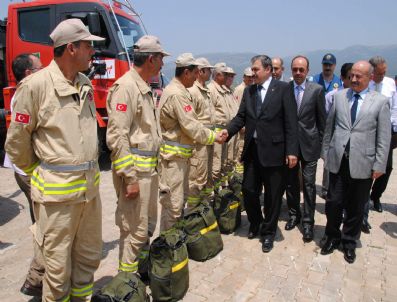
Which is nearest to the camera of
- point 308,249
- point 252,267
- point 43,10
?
point 252,267

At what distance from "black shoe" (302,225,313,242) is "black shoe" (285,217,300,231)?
28cm

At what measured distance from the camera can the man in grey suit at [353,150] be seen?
129 inches

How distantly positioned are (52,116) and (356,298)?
2752mm

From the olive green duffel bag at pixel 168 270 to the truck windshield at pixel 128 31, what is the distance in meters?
4.87

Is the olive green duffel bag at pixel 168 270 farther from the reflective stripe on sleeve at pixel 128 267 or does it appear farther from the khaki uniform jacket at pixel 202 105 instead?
the khaki uniform jacket at pixel 202 105

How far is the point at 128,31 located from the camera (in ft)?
23.5

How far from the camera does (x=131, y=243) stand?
9.46ft

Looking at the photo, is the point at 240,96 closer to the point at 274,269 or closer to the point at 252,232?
the point at 252,232

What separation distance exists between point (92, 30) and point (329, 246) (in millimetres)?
4982

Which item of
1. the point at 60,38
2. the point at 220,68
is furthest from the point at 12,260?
the point at 220,68

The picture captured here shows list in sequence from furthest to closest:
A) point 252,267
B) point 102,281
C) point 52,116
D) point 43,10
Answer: point 43,10 → point 252,267 → point 102,281 → point 52,116

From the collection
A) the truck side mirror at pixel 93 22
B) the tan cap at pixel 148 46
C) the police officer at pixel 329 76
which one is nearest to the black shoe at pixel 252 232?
the tan cap at pixel 148 46

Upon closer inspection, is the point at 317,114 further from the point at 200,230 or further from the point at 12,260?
the point at 12,260

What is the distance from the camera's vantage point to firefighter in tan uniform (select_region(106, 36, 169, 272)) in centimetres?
260
